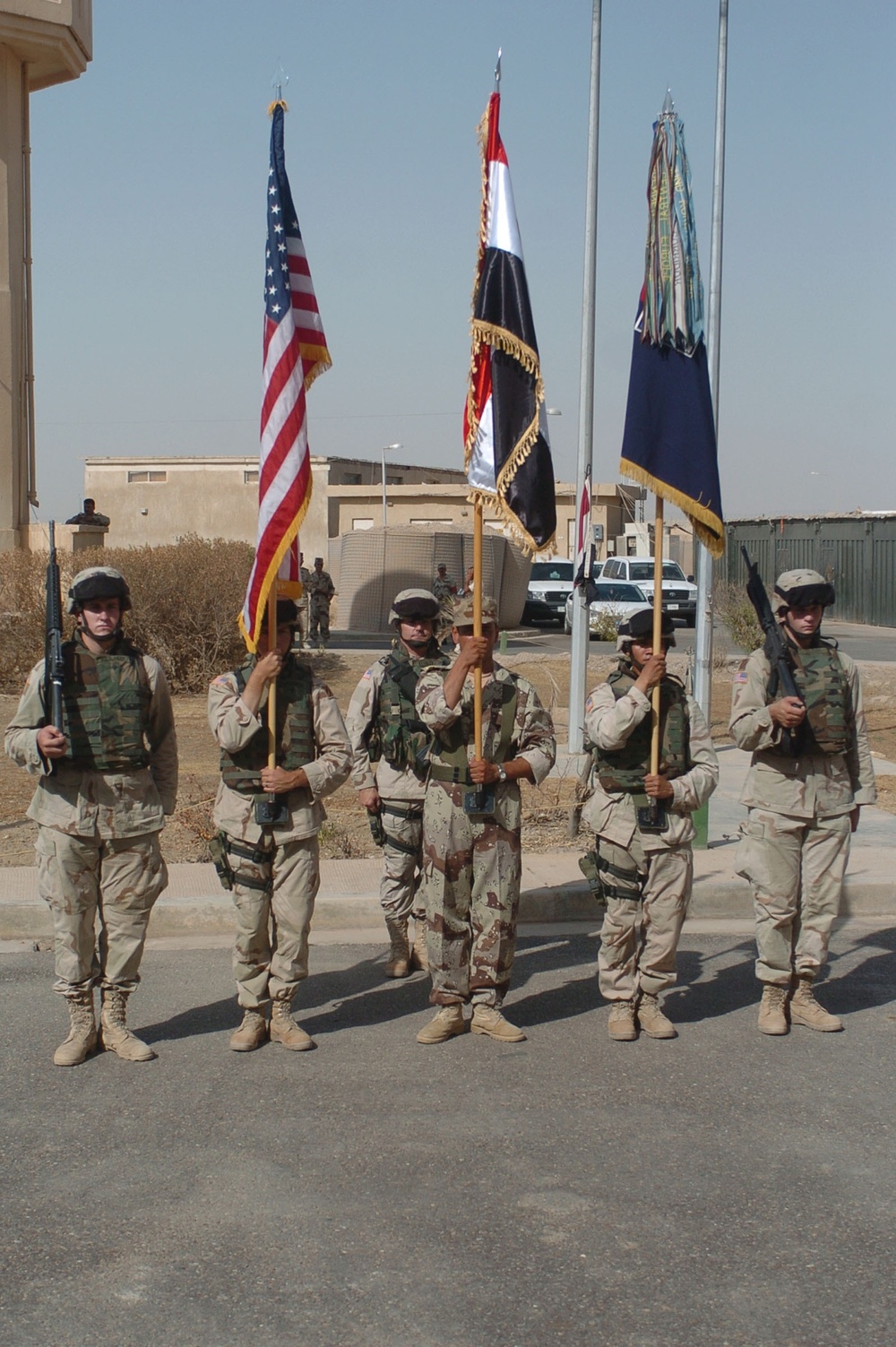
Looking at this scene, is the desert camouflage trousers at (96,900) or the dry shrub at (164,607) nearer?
the desert camouflage trousers at (96,900)

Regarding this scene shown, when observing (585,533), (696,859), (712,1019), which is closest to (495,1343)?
(712,1019)

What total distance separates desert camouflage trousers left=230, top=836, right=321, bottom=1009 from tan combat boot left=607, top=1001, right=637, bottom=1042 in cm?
133

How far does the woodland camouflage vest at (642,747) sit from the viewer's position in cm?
590

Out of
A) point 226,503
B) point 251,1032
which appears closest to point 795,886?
point 251,1032

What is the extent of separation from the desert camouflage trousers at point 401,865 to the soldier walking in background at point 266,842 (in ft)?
3.38

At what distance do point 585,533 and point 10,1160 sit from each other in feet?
29.8

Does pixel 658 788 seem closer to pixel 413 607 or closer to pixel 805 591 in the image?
pixel 805 591

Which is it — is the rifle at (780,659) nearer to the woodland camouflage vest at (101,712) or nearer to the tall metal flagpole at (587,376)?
the woodland camouflage vest at (101,712)

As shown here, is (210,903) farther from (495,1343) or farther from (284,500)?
(495,1343)

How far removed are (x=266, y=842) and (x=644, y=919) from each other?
1625 mm

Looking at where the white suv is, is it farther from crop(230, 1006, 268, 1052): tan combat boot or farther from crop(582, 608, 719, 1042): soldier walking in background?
crop(230, 1006, 268, 1052): tan combat boot

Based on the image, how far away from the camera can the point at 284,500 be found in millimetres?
6176

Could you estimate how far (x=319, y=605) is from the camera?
25.6 meters

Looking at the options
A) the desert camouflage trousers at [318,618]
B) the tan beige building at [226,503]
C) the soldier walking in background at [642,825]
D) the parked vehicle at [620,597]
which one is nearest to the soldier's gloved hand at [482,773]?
the soldier walking in background at [642,825]
